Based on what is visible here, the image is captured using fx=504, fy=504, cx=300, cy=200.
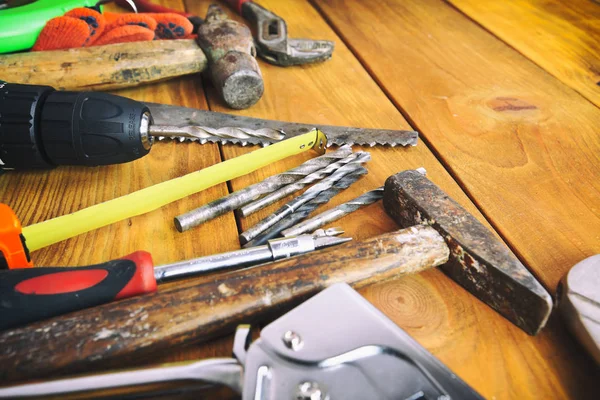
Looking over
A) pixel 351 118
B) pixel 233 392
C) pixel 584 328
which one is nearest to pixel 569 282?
pixel 584 328

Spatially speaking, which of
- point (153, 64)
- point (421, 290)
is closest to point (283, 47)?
point (153, 64)

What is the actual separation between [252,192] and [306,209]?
113 millimetres

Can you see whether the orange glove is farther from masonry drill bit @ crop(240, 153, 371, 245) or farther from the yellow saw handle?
masonry drill bit @ crop(240, 153, 371, 245)

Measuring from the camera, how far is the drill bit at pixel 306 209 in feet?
2.99

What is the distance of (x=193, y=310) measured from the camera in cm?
68

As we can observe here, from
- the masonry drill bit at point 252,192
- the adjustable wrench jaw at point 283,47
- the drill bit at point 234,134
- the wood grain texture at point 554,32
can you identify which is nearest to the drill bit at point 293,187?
the masonry drill bit at point 252,192

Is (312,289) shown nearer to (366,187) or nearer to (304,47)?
(366,187)

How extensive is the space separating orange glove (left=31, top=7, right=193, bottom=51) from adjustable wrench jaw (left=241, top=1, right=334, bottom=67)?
0.21 meters

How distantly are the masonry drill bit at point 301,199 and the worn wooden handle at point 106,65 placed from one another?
1.70 feet

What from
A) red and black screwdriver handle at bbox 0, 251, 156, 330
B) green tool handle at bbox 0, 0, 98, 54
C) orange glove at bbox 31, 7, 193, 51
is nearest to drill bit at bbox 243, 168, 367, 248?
red and black screwdriver handle at bbox 0, 251, 156, 330

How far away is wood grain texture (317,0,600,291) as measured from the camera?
0.97 m

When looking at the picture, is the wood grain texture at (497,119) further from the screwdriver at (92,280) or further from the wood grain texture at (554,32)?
the screwdriver at (92,280)

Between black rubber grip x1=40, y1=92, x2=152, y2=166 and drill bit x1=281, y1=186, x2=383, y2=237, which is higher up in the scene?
black rubber grip x1=40, y1=92, x2=152, y2=166

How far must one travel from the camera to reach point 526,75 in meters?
1.46
